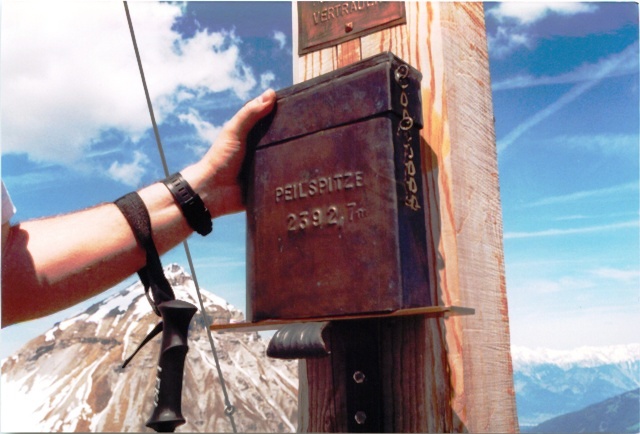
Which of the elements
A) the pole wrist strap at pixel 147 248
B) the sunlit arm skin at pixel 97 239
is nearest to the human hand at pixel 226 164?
the sunlit arm skin at pixel 97 239

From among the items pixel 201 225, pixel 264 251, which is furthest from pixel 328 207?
pixel 201 225

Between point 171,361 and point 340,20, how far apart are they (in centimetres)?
111

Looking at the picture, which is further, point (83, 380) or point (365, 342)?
point (83, 380)

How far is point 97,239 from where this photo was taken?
1634 millimetres

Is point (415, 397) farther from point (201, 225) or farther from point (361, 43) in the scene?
point (361, 43)

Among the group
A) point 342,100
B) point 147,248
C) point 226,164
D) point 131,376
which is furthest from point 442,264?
point 131,376

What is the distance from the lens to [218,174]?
1770 mm

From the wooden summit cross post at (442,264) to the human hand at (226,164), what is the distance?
0.29 m

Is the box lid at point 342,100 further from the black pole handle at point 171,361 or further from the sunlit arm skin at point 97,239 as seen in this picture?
the black pole handle at point 171,361

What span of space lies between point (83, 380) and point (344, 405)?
Result: 10799 cm

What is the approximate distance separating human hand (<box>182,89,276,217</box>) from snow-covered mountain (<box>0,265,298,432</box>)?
86.3m

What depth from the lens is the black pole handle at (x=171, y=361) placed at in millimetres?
1493

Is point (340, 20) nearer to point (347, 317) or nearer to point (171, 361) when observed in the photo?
point (347, 317)

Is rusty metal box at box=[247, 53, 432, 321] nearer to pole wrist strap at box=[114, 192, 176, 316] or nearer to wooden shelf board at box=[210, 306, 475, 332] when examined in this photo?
wooden shelf board at box=[210, 306, 475, 332]
